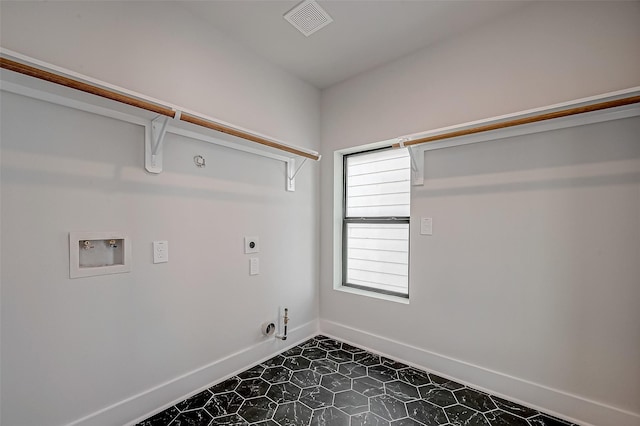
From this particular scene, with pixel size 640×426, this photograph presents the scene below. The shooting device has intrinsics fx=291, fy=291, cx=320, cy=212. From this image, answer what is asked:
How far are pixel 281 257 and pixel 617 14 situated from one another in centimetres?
260

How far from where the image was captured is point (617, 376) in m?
1.56

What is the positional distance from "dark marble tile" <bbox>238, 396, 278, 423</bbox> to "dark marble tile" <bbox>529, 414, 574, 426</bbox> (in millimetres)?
1482

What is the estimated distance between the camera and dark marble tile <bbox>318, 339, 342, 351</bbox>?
2553mm

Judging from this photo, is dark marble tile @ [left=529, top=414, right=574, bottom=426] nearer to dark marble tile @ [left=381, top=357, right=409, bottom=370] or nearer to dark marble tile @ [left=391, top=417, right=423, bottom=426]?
dark marble tile @ [left=391, top=417, right=423, bottom=426]

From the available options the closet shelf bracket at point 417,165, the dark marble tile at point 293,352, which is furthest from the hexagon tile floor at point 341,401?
the closet shelf bracket at point 417,165

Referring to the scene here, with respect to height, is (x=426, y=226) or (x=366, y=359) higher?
(x=426, y=226)

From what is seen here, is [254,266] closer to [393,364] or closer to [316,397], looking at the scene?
[316,397]

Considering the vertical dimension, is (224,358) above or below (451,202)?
→ below

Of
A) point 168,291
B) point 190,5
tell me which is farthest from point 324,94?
point 168,291

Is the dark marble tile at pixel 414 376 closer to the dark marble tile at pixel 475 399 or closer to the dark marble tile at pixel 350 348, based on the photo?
the dark marble tile at pixel 475 399

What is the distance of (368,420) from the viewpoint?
166cm

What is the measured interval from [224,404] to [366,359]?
113 cm

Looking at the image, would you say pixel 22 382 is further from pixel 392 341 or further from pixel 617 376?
pixel 617 376

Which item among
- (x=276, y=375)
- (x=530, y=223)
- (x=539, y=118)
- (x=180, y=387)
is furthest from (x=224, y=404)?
(x=539, y=118)
